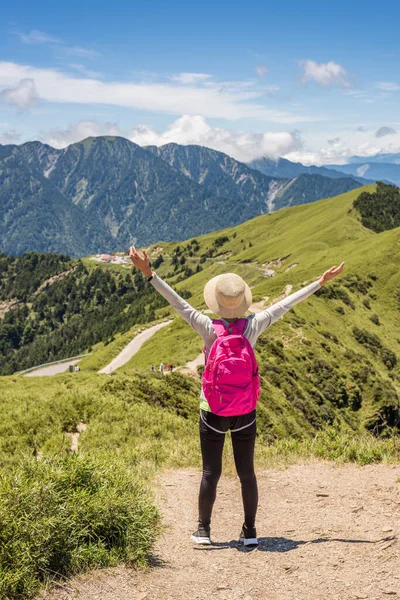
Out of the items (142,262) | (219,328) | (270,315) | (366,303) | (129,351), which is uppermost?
(142,262)

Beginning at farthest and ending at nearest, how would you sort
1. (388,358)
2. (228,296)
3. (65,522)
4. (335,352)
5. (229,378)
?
(388,358) < (335,352) < (228,296) < (229,378) < (65,522)

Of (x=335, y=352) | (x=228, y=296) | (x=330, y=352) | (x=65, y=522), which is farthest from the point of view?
(x=335, y=352)

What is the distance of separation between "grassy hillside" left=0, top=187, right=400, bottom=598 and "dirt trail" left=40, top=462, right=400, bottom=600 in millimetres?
499

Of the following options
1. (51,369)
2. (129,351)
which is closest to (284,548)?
(129,351)

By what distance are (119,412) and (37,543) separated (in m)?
11.8

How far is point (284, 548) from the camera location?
7414 millimetres

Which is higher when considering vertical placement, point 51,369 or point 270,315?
point 270,315

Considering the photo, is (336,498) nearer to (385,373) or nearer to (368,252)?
(385,373)

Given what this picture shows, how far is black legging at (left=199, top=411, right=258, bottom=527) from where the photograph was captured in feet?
23.9

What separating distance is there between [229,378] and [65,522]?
8.48 ft

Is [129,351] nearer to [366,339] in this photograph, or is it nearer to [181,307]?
[366,339]

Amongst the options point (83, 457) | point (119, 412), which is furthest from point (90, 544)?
point (119, 412)

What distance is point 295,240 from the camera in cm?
18950

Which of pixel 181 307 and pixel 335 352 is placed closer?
pixel 181 307
